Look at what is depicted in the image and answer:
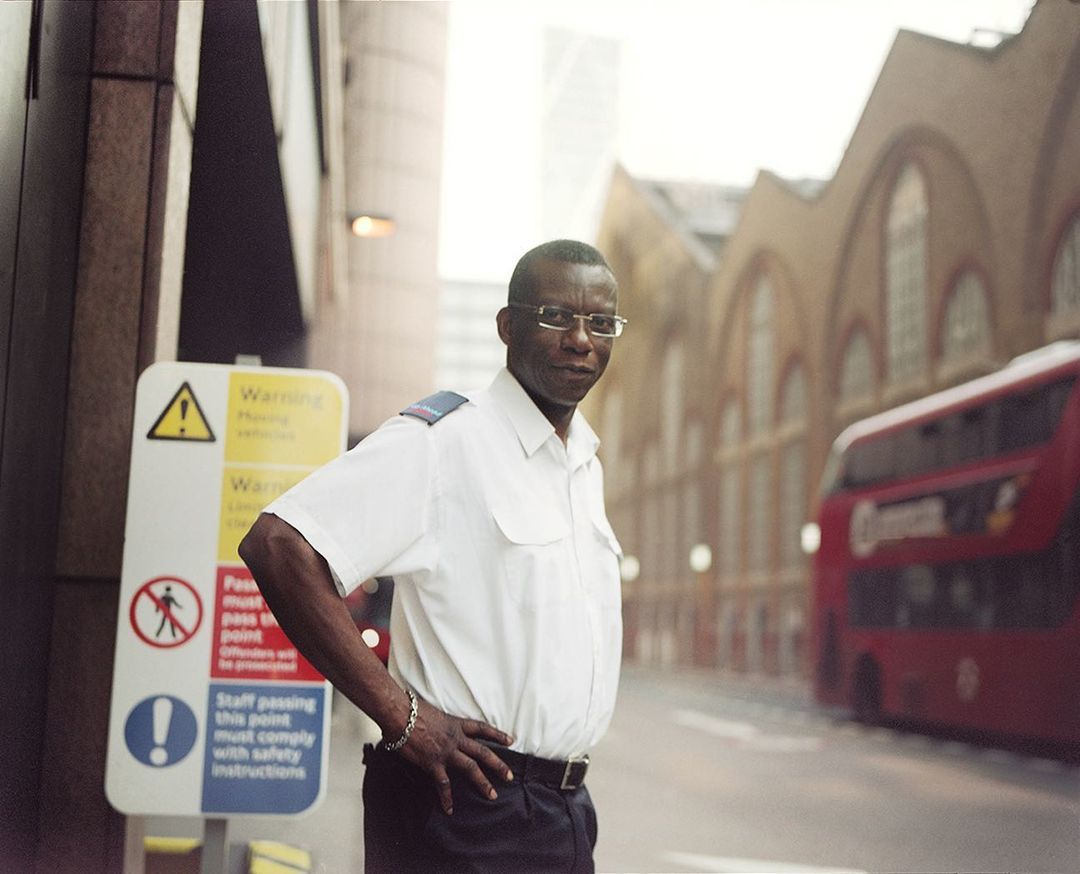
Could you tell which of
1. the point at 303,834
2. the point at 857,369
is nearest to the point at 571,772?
the point at 303,834

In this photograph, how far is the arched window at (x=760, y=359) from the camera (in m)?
16.6

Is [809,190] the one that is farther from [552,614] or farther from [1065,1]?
[552,614]

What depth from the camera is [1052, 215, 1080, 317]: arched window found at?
9.83 metres

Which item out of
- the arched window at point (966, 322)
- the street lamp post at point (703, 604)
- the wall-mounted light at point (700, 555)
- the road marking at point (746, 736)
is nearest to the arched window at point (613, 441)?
the wall-mounted light at point (700, 555)

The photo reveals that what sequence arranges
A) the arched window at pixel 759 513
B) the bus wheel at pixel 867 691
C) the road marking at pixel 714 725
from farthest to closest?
1. the arched window at pixel 759 513
2. the road marking at pixel 714 725
3. the bus wheel at pixel 867 691

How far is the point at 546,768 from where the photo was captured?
1.92 metres

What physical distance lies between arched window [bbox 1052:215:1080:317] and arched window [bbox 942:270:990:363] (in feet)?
2.16

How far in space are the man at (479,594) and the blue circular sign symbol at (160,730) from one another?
1179 millimetres

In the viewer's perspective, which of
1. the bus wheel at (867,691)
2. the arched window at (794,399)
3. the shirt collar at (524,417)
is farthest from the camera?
the arched window at (794,399)

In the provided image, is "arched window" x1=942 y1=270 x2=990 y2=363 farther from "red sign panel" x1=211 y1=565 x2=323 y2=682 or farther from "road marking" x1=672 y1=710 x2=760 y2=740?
"red sign panel" x1=211 y1=565 x2=323 y2=682

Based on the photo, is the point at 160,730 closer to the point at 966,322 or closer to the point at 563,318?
the point at 563,318

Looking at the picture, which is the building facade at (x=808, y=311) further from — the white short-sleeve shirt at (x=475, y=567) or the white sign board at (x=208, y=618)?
the white short-sleeve shirt at (x=475, y=567)

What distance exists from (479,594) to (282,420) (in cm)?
125

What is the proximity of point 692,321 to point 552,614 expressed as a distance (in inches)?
689
